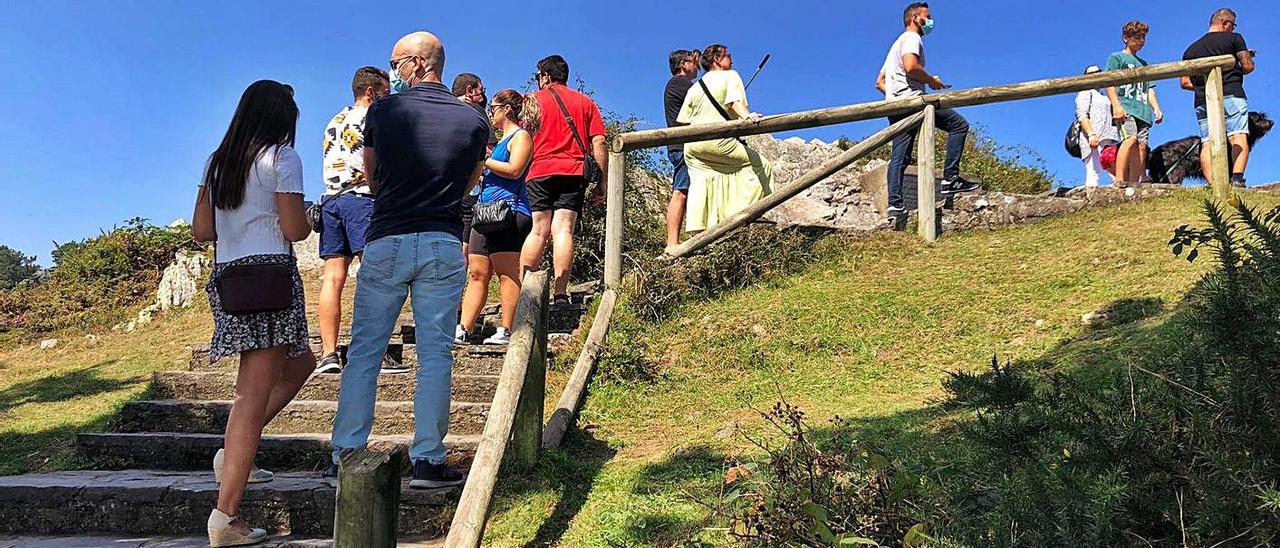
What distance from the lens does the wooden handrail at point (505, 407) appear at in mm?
3078

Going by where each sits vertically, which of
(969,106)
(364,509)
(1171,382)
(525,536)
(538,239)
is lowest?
(525,536)

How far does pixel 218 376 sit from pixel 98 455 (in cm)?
79

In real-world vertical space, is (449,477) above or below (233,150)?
below

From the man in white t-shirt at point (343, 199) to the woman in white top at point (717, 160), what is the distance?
8.94ft

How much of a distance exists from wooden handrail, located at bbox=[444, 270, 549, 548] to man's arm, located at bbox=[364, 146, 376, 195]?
0.82 m

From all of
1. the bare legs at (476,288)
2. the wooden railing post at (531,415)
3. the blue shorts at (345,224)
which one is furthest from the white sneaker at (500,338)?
the wooden railing post at (531,415)

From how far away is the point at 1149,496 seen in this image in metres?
1.89

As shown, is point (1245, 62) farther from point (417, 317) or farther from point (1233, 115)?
point (417, 317)

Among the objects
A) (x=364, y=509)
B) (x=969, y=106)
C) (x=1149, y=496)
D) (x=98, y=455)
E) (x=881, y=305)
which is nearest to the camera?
(x=1149, y=496)

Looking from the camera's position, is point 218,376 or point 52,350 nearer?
point 218,376

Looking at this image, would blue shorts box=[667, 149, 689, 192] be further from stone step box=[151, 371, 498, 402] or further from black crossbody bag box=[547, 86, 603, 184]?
stone step box=[151, 371, 498, 402]

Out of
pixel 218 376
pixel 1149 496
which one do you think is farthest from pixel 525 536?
pixel 218 376

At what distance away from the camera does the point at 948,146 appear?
7.27 meters

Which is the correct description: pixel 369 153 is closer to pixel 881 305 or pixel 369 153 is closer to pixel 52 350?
pixel 881 305
